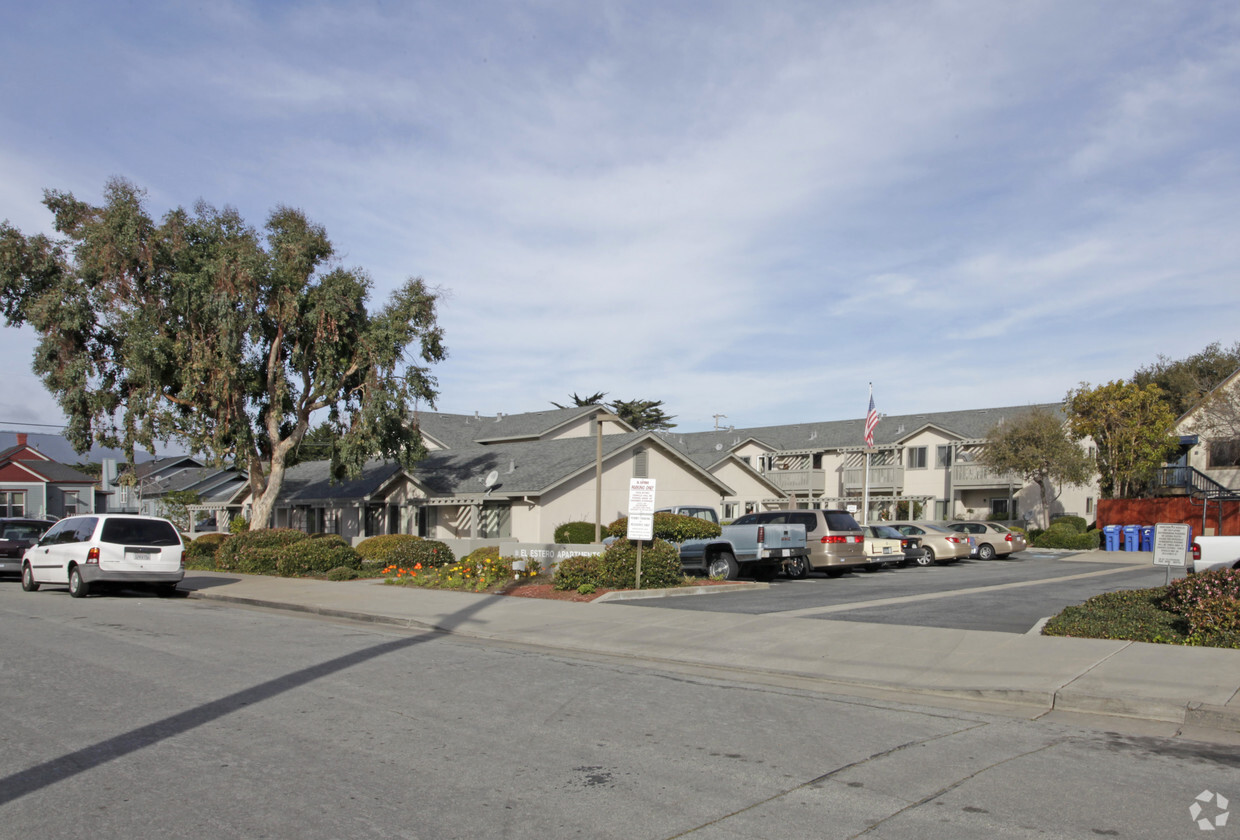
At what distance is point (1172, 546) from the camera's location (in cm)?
1321

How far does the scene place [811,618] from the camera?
1387 centimetres

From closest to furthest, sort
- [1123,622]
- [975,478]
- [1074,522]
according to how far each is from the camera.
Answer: [1123,622]
[1074,522]
[975,478]

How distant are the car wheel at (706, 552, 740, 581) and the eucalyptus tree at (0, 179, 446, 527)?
13.0 m

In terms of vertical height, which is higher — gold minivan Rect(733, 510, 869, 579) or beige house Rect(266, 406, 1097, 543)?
beige house Rect(266, 406, 1097, 543)

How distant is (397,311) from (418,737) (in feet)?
80.0

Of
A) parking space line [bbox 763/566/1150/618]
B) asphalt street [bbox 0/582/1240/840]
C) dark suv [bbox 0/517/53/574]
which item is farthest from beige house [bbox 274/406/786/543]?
asphalt street [bbox 0/582/1240/840]

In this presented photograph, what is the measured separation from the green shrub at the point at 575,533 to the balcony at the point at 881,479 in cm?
2463

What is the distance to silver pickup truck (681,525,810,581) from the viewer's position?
70.1 ft

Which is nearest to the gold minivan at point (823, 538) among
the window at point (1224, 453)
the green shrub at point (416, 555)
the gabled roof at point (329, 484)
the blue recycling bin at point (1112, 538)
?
the green shrub at point (416, 555)

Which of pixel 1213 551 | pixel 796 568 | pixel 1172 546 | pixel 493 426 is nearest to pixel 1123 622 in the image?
pixel 1172 546

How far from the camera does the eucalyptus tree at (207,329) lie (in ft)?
93.9

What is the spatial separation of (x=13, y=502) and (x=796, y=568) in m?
57.4

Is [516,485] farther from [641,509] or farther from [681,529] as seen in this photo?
[641,509]

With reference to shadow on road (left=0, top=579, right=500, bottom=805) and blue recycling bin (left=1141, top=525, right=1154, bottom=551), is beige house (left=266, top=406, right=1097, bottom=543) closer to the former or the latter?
blue recycling bin (left=1141, top=525, right=1154, bottom=551)
